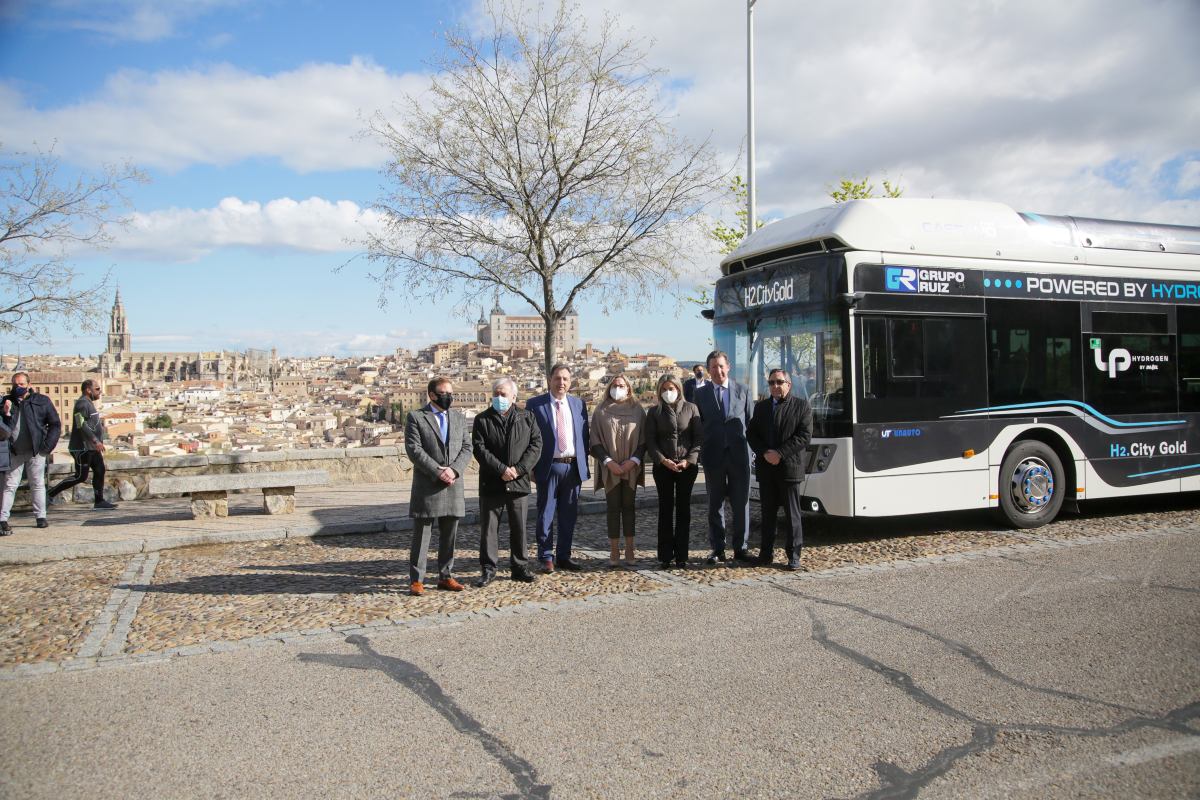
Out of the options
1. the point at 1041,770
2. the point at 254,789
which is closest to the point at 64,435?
the point at 254,789

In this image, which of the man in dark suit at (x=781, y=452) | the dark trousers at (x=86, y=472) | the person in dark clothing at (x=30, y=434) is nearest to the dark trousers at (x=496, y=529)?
the man in dark suit at (x=781, y=452)

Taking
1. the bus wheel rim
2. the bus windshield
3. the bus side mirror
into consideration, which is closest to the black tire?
the bus wheel rim

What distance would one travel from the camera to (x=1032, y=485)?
9.66 meters

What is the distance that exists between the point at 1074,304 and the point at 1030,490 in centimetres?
229

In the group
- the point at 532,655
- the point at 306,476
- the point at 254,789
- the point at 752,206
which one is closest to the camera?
the point at 254,789

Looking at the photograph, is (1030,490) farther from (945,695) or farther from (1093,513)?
(945,695)

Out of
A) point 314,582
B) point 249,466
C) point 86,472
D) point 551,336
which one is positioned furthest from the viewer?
point 249,466

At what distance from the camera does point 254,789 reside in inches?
146

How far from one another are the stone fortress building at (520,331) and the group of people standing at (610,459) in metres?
5.59

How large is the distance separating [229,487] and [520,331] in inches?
263

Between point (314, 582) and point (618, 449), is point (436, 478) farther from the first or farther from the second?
point (618, 449)

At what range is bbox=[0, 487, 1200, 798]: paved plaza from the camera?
12.5 feet

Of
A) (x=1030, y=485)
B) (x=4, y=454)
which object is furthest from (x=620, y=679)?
(x=4, y=454)

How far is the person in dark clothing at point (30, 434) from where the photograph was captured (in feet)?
33.9
